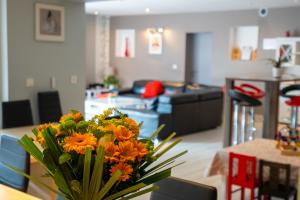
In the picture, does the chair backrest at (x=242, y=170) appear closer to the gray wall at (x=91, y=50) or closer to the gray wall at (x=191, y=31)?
the gray wall at (x=191, y=31)

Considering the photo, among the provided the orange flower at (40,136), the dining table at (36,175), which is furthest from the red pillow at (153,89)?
the orange flower at (40,136)

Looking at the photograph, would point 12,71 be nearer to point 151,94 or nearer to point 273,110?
point 273,110

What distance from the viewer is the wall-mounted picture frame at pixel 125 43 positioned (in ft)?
42.2

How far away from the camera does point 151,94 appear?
10328 millimetres

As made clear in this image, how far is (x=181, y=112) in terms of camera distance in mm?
7578

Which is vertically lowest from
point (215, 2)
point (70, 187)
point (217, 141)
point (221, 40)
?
point (217, 141)

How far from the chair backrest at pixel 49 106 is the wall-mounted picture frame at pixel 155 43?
685 centimetres

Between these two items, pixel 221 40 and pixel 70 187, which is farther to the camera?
pixel 221 40

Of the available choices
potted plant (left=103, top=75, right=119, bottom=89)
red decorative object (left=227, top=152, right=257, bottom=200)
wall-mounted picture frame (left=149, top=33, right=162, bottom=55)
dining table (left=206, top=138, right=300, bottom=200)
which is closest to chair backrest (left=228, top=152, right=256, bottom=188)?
red decorative object (left=227, top=152, right=257, bottom=200)

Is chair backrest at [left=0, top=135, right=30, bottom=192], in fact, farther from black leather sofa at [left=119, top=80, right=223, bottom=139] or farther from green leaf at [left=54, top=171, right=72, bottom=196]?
black leather sofa at [left=119, top=80, right=223, bottom=139]

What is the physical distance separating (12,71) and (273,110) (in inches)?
134

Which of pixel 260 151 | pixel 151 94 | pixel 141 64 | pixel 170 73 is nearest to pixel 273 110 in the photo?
pixel 260 151

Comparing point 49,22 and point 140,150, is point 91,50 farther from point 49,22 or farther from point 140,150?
point 140,150

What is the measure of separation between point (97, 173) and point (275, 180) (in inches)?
102
